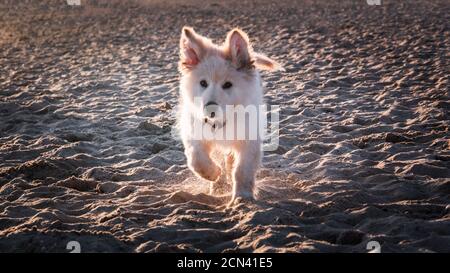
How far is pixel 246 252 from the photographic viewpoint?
3291 millimetres

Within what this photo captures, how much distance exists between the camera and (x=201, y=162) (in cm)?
438

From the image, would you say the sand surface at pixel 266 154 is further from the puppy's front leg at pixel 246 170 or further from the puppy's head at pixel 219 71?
the puppy's head at pixel 219 71

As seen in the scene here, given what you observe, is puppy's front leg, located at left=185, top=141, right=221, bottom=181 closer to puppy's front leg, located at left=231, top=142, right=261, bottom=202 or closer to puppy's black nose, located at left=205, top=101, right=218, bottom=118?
puppy's front leg, located at left=231, top=142, right=261, bottom=202

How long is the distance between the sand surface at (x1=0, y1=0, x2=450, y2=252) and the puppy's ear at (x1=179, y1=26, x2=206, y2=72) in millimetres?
1172

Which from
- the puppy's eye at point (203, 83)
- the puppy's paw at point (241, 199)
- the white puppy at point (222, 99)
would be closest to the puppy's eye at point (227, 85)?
the white puppy at point (222, 99)

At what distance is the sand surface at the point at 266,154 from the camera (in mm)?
3594

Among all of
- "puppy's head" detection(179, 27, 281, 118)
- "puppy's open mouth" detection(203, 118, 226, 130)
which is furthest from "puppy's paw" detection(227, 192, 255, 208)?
"puppy's head" detection(179, 27, 281, 118)

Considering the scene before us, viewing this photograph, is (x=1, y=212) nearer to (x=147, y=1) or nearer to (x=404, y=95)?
(x=404, y=95)

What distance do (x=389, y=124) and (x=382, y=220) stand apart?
104 inches

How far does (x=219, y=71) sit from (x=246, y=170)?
88 centimetres

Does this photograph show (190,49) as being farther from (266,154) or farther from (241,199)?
(266,154)


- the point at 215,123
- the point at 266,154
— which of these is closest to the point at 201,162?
the point at 215,123

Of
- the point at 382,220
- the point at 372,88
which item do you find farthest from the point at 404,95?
the point at 382,220
